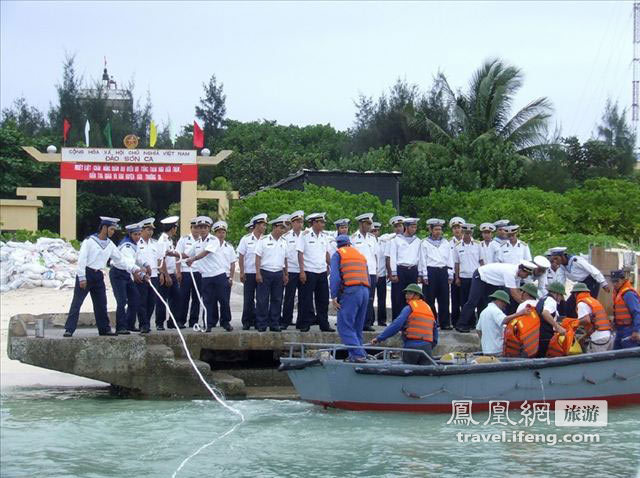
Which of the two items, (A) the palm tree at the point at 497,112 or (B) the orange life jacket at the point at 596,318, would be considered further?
(A) the palm tree at the point at 497,112

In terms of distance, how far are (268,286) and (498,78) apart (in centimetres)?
2195

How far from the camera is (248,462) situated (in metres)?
10.7

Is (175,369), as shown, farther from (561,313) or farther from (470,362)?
(561,313)

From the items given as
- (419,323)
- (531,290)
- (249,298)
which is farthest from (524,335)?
(249,298)

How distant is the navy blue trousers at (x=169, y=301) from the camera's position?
14.8 m

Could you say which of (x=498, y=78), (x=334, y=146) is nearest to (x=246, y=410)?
(x=498, y=78)

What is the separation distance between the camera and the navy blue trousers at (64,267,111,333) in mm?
13367

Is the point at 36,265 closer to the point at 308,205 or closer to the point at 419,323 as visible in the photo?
the point at 308,205

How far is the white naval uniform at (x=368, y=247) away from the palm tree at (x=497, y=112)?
63.9 ft

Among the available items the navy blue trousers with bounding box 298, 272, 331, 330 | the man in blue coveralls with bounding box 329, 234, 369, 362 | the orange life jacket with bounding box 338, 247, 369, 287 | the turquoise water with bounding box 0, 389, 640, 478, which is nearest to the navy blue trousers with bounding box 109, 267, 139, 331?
the turquoise water with bounding box 0, 389, 640, 478

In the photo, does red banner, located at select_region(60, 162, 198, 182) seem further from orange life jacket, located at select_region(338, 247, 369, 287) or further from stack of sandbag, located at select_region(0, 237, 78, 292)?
orange life jacket, located at select_region(338, 247, 369, 287)

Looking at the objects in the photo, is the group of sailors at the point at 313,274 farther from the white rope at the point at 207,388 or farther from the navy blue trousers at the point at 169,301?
the white rope at the point at 207,388

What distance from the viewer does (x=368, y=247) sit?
49.2ft

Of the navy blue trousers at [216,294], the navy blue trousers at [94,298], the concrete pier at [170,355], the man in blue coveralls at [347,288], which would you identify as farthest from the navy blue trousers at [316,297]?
the navy blue trousers at [94,298]
